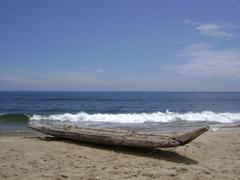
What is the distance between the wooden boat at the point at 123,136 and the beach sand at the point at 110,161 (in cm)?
27

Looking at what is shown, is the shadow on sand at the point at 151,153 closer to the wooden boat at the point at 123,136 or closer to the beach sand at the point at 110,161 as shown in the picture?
the beach sand at the point at 110,161

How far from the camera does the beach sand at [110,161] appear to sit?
6734 mm

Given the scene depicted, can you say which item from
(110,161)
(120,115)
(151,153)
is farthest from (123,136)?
(120,115)

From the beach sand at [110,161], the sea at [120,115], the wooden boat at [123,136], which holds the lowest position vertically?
the sea at [120,115]

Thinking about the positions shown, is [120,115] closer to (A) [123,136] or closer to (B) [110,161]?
(A) [123,136]

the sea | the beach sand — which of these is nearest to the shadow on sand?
the beach sand

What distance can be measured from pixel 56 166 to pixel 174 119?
56.7 ft

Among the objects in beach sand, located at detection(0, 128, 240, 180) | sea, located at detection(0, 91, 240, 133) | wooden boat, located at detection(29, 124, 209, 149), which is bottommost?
sea, located at detection(0, 91, 240, 133)

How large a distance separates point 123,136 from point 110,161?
4.78 feet

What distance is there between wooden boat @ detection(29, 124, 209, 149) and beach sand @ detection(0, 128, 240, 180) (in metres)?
0.27

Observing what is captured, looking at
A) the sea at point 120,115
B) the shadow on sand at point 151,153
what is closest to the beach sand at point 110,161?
the shadow on sand at point 151,153

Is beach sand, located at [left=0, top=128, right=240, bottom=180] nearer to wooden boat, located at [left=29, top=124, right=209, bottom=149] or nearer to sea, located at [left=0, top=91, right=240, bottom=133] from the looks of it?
wooden boat, located at [left=29, top=124, right=209, bottom=149]

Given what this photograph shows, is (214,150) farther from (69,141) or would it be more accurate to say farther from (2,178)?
(2,178)

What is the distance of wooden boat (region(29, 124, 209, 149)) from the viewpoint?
27.1 feet
